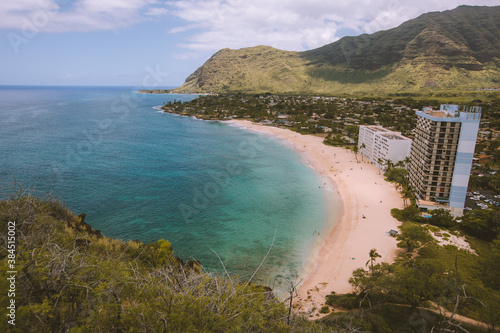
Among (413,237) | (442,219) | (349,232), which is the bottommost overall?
(349,232)

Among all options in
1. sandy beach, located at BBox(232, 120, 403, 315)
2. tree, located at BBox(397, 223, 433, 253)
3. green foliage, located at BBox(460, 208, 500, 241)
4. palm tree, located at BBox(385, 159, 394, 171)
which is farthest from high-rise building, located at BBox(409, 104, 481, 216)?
palm tree, located at BBox(385, 159, 394, 171)

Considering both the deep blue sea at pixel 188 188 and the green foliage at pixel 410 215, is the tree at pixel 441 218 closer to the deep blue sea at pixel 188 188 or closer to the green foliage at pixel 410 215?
the green foliage at pixel 410 215

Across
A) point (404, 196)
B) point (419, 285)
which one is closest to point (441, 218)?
point (404, 196)

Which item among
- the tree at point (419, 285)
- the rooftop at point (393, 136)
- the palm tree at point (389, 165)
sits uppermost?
the rooftop at point (393, 136)

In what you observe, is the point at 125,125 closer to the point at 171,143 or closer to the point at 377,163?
the point at 171,143

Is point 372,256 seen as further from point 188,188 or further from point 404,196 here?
point 188,188

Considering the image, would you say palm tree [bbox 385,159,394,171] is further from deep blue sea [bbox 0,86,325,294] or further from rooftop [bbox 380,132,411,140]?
deep blue sea [bbox 0,86,325,294]

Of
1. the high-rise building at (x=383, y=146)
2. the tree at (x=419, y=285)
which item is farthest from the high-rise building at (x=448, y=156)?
the tree at (x=419, y=285)
